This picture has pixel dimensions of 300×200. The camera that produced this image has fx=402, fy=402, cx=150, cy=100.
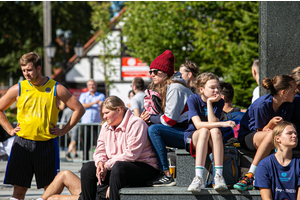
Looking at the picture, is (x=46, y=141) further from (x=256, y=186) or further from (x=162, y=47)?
(x=162, y=47)

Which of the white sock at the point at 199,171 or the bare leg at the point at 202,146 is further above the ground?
the bare leg at the point at 202,146

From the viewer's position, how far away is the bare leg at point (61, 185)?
5070mm

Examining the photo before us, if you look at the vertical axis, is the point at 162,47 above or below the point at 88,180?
above

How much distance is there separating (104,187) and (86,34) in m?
30.9

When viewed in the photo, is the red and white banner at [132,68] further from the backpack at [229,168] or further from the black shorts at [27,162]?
the backpack at [229,168]

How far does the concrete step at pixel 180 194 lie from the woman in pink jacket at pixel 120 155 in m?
0.16

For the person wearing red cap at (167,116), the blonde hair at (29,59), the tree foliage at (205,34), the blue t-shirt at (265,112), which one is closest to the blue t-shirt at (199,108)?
the person wearing red cap at (167,116)

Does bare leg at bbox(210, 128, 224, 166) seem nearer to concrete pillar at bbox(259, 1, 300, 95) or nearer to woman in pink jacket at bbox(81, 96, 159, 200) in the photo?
woman in pink jacket at bbox(81, 96, 159, 200)

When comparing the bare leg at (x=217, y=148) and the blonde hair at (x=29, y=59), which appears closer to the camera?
the bare leg at (x=217, y=148)

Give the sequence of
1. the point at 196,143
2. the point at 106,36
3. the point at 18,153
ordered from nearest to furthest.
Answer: the point at 196,143
the point at 18,153
the point at 106,36

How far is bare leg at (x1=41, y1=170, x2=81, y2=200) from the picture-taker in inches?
200

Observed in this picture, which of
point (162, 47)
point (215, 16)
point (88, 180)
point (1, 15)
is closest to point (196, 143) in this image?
point (88, 180)

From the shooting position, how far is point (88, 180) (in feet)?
15.4

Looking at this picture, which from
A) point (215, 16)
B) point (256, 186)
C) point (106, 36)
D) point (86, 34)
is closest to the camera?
point (256, 186)
